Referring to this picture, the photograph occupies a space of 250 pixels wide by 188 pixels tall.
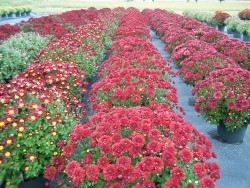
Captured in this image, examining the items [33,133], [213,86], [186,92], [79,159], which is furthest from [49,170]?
[186,92]

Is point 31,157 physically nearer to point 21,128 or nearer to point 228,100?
point 21,128

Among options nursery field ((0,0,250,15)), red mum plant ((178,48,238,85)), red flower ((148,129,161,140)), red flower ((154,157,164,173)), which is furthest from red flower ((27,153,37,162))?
nursery field ((0,0,250,15))

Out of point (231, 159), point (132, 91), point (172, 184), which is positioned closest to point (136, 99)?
point (132, 91)

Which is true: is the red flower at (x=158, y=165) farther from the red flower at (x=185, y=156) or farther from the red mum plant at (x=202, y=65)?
the red mum plant at (x=202, y=65)

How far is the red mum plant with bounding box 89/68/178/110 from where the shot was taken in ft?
14.4

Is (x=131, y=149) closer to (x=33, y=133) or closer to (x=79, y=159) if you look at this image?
(x=79, y=159)

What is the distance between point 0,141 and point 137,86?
212cm

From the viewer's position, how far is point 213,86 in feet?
17.1

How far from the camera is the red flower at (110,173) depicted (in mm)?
2627

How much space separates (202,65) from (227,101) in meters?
1.83

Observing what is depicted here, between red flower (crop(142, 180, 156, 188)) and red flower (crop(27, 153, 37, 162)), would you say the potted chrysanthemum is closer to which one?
red flower (crop(142, 180, 156, 188))

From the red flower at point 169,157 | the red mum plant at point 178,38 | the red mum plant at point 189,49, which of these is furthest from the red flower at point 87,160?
the red mum plant at point 178,38

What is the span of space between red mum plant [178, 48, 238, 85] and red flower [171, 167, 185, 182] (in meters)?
4.12

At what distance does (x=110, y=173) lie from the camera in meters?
2.64
